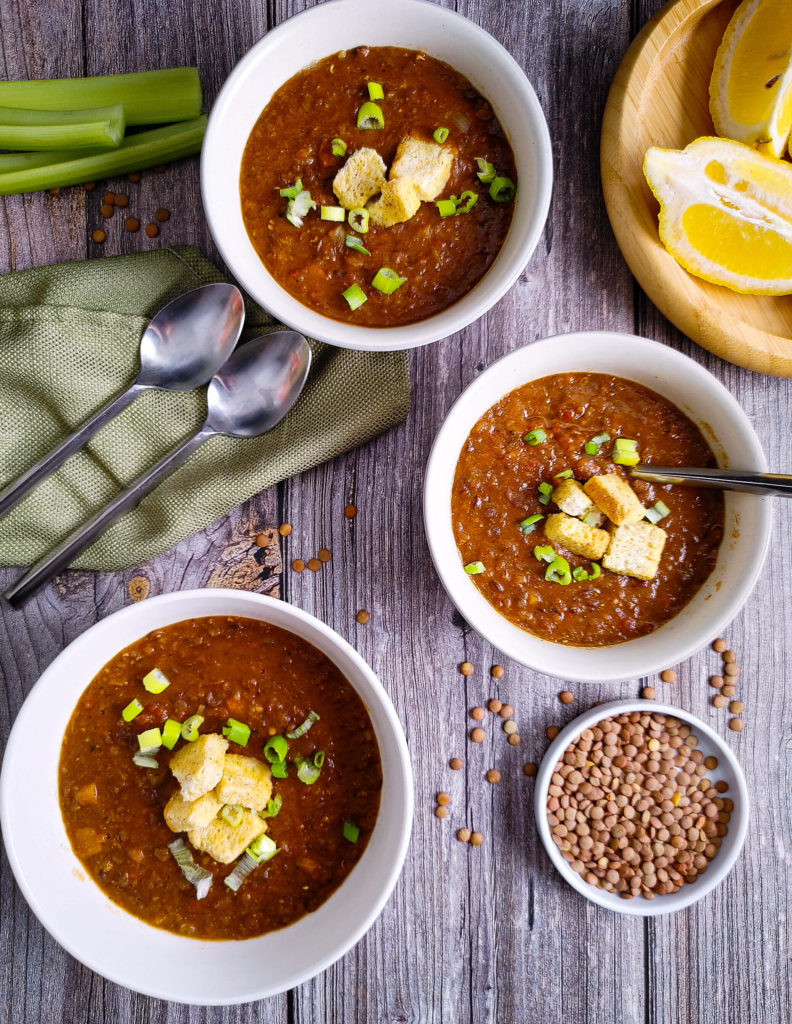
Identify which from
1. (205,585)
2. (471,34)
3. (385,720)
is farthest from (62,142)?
(385,720)

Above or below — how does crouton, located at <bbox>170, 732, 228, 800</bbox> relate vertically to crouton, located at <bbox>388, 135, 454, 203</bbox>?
below

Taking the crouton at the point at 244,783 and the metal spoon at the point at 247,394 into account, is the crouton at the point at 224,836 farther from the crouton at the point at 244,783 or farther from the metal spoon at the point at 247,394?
the metal spoon at the point at 247,394

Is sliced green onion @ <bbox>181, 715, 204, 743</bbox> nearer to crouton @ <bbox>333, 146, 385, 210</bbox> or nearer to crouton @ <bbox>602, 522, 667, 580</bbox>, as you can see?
crouton @ <bbox>602, 522, 667, 580</bbox>

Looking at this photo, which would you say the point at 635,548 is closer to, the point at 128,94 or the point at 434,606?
the point at 434,606

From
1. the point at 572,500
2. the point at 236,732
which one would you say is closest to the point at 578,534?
the point at 572,500

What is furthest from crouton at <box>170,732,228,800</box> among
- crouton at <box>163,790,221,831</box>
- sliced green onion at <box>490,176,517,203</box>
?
sliced green onion at <box>490,176,517,203</box>

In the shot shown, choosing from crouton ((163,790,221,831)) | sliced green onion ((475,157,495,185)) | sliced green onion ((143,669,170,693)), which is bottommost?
crouton ((163,790,221,831))
